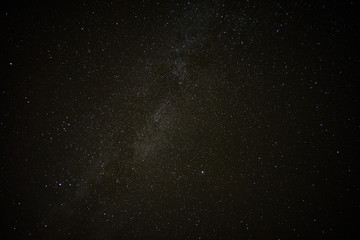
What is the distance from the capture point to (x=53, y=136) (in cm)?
98

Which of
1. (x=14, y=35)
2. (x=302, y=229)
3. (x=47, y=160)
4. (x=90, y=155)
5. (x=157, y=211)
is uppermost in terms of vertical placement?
(x=14, y=35)

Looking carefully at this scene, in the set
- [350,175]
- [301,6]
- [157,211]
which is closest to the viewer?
[301,6]

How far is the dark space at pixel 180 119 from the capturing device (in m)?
0.86

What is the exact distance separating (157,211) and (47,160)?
682mm

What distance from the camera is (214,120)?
3.07 feet

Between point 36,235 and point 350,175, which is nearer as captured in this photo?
point 350,175

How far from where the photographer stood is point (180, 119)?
0.95 m

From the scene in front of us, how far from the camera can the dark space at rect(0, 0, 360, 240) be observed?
0.86 metres

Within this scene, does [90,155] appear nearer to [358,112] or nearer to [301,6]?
[301,6]

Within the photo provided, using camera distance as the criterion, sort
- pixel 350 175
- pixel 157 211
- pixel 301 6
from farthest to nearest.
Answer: pixel 157 211, pixel 350 175, pixel 301 6

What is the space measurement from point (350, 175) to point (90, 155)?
1368 mm

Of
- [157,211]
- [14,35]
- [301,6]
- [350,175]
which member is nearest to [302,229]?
[350,175]

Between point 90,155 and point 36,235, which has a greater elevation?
point 90,155

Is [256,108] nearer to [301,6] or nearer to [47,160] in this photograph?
[301,6]
